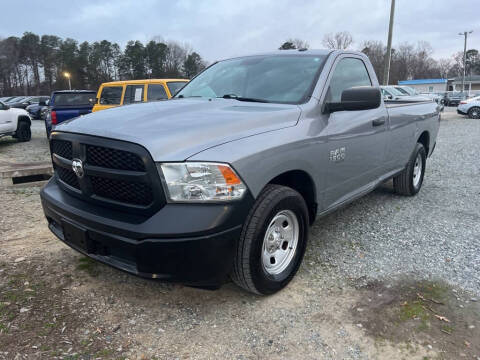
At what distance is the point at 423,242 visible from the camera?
3824 millimetres

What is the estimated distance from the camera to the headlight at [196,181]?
7.13ft

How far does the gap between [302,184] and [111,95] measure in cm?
860

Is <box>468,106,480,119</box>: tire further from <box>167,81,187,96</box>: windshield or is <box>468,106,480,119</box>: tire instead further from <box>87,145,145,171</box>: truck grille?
<box>87,145,145,171</box>: truck grille

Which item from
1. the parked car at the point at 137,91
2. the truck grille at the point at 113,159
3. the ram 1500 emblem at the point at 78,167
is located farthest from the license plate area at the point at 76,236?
the parked car at the point at 137,91

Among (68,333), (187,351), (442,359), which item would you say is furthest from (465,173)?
(68,333)

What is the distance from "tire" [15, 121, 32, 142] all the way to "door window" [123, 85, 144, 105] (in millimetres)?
5301

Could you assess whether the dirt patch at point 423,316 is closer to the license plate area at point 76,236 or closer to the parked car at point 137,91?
the license plate area at point 76,236

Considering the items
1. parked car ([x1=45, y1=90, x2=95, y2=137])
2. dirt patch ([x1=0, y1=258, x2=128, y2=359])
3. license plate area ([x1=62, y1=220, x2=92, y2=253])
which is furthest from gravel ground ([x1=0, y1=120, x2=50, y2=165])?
license plate area ([x1=62, y1=220, x2=92, y2=253])

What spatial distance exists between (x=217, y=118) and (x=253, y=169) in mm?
476

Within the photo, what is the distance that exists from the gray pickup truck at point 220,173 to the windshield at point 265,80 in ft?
0.04

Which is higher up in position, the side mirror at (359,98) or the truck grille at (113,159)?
the side mirror at (359,98)

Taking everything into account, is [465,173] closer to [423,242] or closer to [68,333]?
[423,242]

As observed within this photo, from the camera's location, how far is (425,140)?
18.7ft

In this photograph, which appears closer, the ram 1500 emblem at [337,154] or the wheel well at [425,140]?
the ram 1500 emblem at [337,154]
